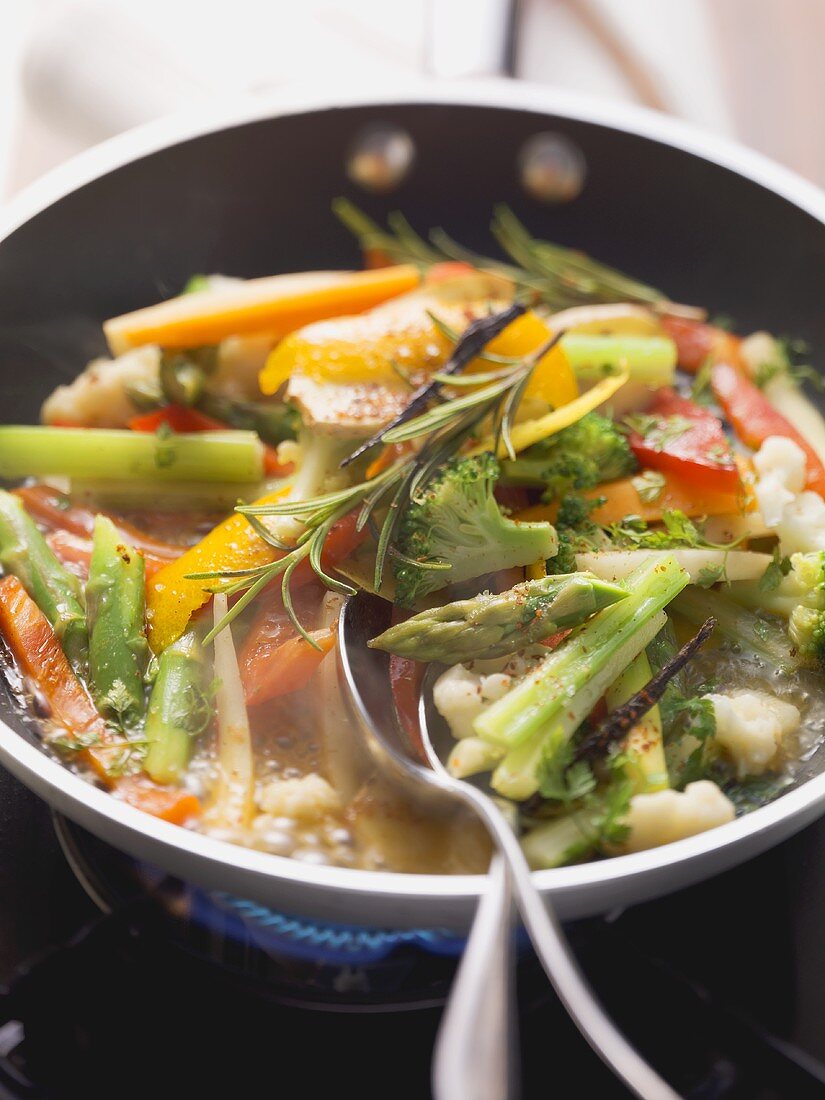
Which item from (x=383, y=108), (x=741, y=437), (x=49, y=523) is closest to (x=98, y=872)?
(x=49, y=523)

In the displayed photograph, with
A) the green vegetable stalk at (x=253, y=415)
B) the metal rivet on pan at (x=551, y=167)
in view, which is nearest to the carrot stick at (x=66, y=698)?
the green vegetable stalk at (x=253, y=415)

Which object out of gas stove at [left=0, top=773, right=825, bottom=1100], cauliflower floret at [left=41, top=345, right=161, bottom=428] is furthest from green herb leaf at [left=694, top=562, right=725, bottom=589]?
cauliflower floret at [left=41, top=345, right=161, bottom=428]

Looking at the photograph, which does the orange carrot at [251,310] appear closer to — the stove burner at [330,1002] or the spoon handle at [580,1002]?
the stove burner at [330,1002]

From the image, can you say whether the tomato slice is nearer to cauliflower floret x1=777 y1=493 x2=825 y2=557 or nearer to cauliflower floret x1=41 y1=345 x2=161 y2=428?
cauliflower floret x1=777 y1=493 x2=825 y2=557

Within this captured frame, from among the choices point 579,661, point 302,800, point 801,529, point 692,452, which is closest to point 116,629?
point 302,800

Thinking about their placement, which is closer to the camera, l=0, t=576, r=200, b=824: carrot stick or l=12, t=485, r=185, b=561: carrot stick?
l=0, t=576, r=200, b=824: carrot stick

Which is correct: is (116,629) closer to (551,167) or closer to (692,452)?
(692,452)

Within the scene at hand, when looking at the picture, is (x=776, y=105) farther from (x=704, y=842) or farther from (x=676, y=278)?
(x=704, y=842)
